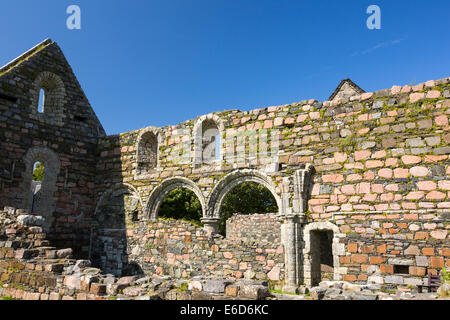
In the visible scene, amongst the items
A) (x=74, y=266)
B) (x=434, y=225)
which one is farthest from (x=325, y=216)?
(x=74, y=266)

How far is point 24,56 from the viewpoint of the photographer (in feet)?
42.5

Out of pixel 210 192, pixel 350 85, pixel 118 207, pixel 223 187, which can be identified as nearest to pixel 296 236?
pixel 223 187

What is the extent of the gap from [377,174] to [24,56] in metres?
11.7

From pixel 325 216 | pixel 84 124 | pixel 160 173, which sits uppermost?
pixel 84 124

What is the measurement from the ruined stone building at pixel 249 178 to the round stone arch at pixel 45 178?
0.13 feet

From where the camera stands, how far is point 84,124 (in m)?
13.9

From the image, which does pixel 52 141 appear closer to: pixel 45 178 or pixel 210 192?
pixel 45 178

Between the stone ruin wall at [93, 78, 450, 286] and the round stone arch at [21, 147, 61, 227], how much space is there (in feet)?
22.8

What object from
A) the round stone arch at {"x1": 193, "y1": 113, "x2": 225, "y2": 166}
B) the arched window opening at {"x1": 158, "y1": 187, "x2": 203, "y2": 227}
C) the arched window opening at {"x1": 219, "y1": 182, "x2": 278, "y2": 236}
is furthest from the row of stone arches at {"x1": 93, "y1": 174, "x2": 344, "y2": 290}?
the arched window opening at {"x1": 219, "y1": 182, "x2": 278, "y2": 236}

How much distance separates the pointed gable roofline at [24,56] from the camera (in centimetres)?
1236

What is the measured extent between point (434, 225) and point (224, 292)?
4957 mm

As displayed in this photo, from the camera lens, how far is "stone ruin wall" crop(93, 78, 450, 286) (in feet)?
26.3

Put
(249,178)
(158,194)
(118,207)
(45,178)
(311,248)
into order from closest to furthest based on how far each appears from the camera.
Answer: (311,248) < (249,178) < (158,194) < (45,178) < (118,207)
